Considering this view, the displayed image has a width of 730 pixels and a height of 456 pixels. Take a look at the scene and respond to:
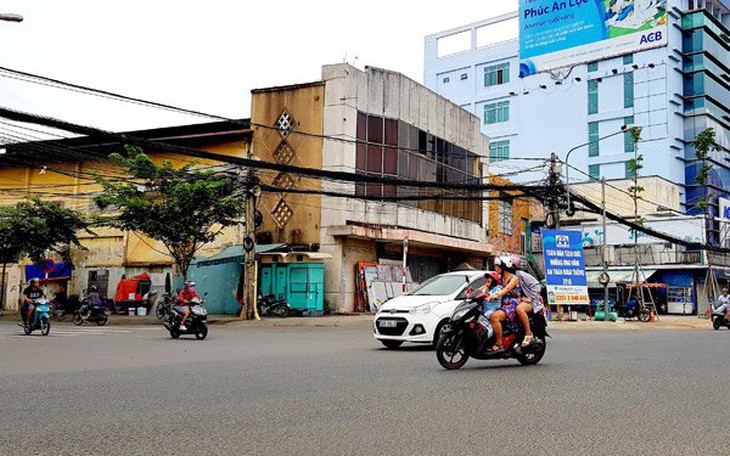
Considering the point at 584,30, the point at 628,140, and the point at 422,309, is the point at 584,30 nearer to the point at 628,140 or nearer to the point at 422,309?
the point at 628,140

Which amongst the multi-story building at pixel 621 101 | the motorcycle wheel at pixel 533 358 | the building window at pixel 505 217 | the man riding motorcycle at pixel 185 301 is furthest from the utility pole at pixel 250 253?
the multi-story building at pixel 621 101

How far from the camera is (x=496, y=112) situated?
69.4 m

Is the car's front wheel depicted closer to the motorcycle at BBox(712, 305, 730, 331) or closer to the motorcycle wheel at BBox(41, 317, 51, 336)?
the motorcycle wheel at BBox(41, 317, 51, 336)

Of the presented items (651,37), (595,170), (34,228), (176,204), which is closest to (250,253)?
(176,204)

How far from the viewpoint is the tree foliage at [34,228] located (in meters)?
30.1

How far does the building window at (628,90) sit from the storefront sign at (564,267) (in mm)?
37975

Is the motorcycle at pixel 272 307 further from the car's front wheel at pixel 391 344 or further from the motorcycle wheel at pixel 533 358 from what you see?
the motorcycle wheel at pixel 533 358

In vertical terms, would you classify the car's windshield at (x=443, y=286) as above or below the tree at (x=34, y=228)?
below

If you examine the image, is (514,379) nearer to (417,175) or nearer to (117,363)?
(117,363)

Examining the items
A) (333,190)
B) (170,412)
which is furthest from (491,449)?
(333,190)

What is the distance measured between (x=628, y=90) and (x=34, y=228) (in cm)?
4812

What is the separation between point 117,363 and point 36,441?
6.35 m

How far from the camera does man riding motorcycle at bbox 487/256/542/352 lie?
1005 cm

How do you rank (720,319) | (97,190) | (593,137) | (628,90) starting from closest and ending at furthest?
(720,319) → (97,190) → (628,90) → (593,137)
